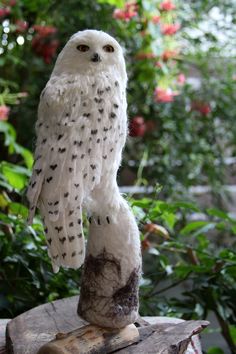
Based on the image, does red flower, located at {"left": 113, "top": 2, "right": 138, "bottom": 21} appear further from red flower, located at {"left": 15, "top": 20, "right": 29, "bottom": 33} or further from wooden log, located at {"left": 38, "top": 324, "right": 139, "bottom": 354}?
wooden log, located at {"left": 38, "top": 324, "right": 139, "bottom": 354}

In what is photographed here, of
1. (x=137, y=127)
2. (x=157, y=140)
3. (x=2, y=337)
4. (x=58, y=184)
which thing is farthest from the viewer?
(x=157, y=140)

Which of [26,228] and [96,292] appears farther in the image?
[26,228]

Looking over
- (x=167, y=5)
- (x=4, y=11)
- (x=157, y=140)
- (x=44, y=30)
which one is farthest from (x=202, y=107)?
(x=4, y=11)

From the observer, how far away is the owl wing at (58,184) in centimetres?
65

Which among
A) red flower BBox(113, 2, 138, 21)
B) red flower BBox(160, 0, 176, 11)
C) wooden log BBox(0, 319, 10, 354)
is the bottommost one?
wooden log BBox(0, 319, 10, 354)

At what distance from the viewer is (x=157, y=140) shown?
1.72m

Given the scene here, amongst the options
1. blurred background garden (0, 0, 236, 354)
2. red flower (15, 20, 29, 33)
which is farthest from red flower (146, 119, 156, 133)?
red flower (15, 20, 29, 33)

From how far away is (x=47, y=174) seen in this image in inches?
26.0

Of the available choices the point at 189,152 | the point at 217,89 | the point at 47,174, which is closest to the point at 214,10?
the point at 217,89

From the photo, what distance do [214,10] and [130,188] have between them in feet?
2.21

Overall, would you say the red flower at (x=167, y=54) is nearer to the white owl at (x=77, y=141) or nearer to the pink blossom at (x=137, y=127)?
the pink blossom at (x=137, y=127)

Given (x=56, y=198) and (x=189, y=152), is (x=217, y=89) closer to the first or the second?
(x=189, y=152)

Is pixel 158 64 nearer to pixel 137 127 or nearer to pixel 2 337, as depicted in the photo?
pixel 137 127

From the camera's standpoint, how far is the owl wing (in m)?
0.65
